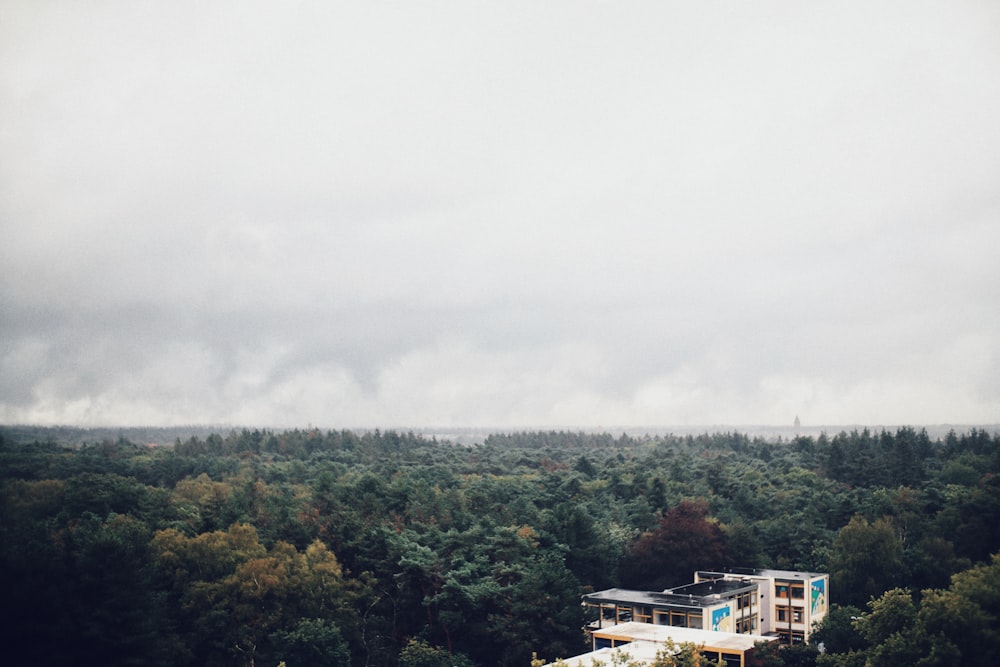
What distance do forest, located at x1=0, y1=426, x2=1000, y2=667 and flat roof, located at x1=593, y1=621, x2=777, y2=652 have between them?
142 centimetres

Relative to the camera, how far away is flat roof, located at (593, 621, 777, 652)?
29.8 m

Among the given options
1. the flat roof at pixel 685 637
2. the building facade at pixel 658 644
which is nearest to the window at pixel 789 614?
the flat roof at pixel 685 637

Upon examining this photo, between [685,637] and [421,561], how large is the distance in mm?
13047

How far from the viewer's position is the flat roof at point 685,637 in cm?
2984

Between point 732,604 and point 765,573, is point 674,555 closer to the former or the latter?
point 765,573

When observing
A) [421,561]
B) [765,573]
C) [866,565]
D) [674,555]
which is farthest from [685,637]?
[866,565]

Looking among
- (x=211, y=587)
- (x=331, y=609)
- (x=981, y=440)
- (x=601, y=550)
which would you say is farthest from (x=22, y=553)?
(x=981, y=440)

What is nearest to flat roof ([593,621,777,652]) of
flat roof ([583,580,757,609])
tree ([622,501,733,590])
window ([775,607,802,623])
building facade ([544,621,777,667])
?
building facade ([544,621,777,667])

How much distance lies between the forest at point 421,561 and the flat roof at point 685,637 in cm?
142

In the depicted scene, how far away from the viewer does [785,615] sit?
4466cm

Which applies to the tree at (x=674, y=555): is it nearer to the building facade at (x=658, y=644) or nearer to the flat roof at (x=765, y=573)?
the flat roof at (x=765, y=573)

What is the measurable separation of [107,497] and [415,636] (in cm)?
1790

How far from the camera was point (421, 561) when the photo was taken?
3838cm

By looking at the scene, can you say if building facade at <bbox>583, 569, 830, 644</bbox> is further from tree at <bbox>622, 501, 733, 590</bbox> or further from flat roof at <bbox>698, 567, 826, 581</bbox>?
tree at <bbox>622, 501, 733, 590</bbox>
